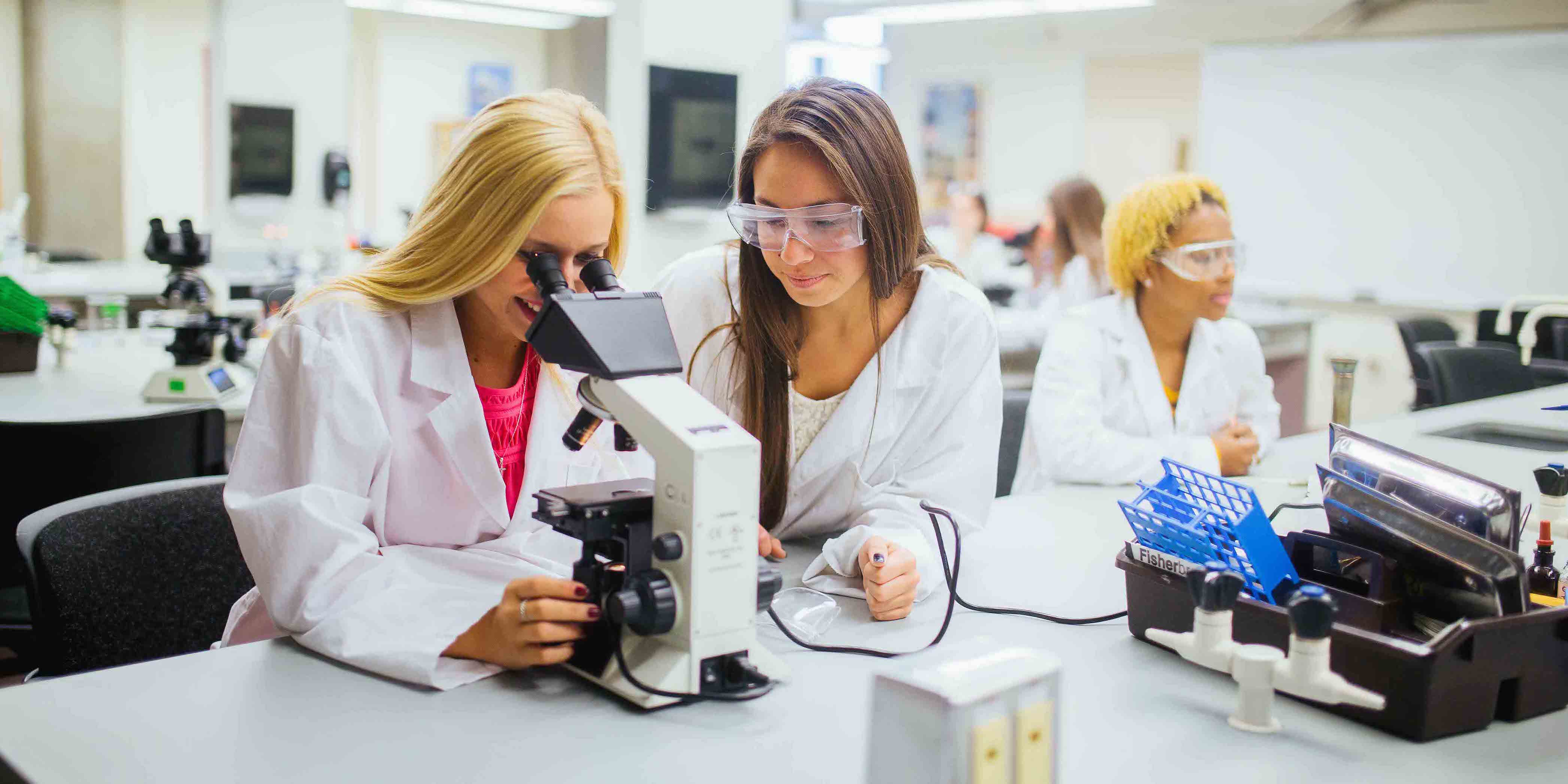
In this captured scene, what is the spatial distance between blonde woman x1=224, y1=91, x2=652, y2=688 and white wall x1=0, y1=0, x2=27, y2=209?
816 centimetres

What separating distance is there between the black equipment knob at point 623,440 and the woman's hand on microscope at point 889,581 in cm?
39

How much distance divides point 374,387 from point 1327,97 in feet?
22.9

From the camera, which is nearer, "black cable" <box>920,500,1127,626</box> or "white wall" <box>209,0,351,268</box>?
"black cable" <box>920,500,1127,626</box>

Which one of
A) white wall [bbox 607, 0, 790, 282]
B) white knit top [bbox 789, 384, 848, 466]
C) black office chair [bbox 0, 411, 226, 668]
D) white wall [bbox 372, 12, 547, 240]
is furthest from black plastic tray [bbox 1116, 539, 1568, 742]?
white wall [bbox 372, 12, 547, 240]

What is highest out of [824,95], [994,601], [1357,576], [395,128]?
[395,128]

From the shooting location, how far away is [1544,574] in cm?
136

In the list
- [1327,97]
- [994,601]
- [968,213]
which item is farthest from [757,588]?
[1327,97]

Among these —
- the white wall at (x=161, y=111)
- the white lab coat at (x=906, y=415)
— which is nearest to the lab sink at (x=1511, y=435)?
the white lab coat at (x=906, y=415)

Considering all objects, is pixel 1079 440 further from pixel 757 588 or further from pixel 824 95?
pixel 757 588

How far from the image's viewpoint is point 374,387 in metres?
1.38

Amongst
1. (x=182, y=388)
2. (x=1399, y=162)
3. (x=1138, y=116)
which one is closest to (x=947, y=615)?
(x=182, y=388)

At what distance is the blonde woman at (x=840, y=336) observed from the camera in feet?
5.16

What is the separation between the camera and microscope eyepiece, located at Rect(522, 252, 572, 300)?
3.85 feet

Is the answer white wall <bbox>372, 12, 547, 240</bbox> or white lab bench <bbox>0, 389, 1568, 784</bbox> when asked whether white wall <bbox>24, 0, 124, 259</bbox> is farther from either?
white lab bench <bbox>0, 389, 1568, 784</bbox>
